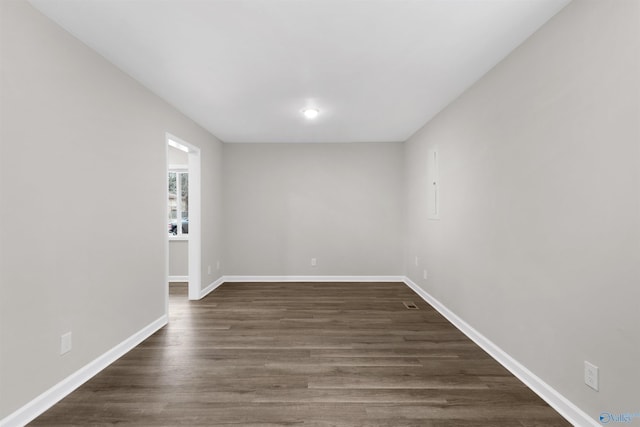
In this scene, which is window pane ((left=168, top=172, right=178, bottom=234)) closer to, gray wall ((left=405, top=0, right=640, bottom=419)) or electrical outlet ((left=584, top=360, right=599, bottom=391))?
gray wall ((left=405, top=0, right=640, bottom=419))

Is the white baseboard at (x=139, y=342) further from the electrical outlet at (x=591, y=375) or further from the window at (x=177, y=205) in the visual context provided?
the window at (x=177, y=205)

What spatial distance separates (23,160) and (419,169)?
4413 millimetres

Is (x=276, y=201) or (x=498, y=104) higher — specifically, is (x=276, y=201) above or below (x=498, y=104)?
below

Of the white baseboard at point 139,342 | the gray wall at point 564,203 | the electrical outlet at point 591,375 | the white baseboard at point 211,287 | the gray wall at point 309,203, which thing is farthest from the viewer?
the gray wall at point 309,203

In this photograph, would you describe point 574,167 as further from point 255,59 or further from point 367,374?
point 255,59

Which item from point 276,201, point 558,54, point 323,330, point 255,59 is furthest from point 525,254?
point 276,201

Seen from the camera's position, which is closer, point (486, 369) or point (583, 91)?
point (583, 91)

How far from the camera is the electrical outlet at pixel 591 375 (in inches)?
68.2

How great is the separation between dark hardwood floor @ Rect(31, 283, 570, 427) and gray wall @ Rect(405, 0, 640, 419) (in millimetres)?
415

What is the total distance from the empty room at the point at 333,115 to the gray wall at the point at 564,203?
14 mm

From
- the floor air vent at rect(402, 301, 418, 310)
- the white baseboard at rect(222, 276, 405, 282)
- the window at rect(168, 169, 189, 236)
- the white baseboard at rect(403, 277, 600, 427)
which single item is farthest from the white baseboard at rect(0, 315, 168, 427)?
the white baseboard at rect(403, 277, 600, 427)

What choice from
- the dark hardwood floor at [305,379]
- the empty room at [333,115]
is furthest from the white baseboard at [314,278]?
the dark hardwood floor at [305,379]

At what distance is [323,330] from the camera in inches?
131

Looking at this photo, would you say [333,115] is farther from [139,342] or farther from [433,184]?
[139,342]
